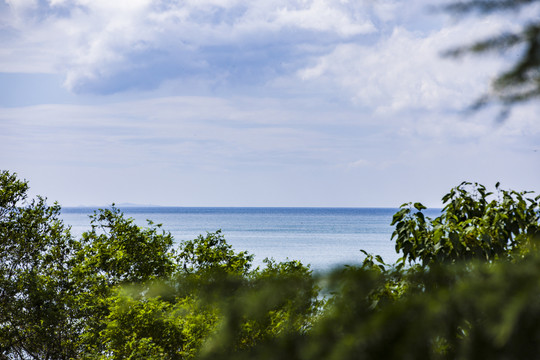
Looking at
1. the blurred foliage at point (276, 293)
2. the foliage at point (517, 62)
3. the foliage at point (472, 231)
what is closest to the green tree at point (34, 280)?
the blurred foliage at point (276, 293)

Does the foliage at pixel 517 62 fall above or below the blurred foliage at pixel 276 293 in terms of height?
above

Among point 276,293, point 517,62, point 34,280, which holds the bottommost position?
point 34,280

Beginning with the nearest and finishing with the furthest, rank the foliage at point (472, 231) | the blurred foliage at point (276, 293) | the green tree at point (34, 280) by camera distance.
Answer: the blurred foliage at point (276, 293) → the foliage at point (472, 231) → the green tree at point (34, 280)

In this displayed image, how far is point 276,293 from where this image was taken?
1.75m

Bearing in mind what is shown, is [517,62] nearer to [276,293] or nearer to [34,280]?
[276,293]

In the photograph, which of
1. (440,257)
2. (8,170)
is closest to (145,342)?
(440,257)

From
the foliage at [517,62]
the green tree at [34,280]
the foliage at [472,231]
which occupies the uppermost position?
the foliage at [517,62]

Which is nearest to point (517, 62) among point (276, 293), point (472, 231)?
point (276, 293)

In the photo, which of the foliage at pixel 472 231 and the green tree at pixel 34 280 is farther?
the green tree at pixel 34 280

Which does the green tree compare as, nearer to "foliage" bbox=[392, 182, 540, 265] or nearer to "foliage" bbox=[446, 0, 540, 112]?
"foliage" bbox=[392, 182, 540, 265]

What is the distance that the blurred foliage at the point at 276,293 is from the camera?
4.26ft

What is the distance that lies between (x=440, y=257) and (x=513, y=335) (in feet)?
14.1

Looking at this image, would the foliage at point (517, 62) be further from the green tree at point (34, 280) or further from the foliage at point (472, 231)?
the green tree at point (34, 280)

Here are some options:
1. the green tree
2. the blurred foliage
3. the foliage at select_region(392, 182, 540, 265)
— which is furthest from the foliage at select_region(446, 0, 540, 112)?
the green tree
